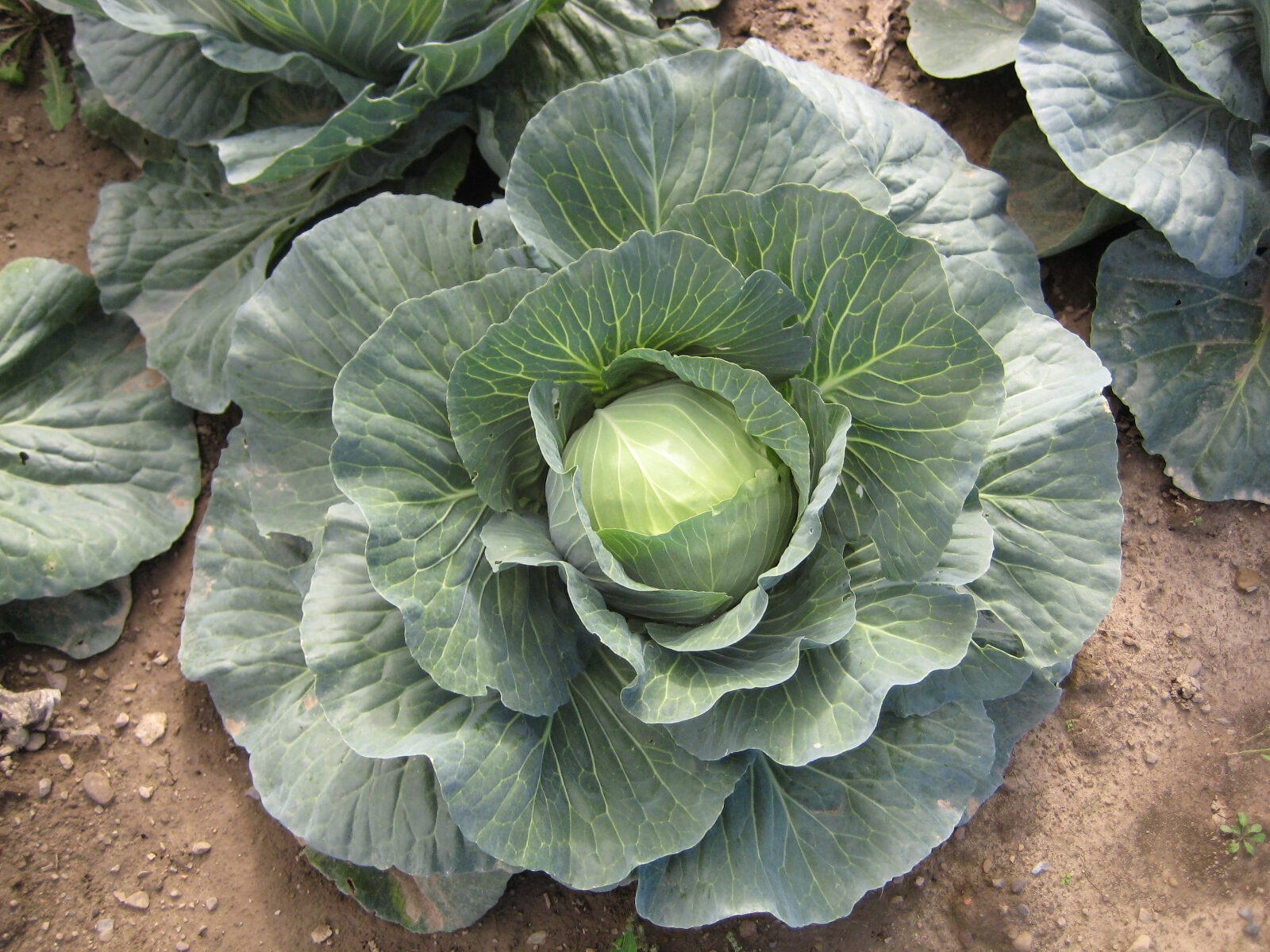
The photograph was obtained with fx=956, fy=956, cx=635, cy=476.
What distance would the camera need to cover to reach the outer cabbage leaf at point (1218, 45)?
8.91ft

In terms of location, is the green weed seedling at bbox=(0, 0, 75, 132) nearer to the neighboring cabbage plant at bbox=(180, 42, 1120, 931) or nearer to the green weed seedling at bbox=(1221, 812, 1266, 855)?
the neighboring cabbage plant at bbox=(180, 42, 1120, 931)

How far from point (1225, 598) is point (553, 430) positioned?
2311 millimetres

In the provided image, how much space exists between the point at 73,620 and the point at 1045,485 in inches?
114

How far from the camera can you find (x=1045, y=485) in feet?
7.63

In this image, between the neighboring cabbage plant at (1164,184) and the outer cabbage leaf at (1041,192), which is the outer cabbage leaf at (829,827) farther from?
the outer cabbage leaf at (1041,192)

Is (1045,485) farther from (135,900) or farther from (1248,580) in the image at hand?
(135,900)

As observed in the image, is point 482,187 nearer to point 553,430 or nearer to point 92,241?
point 92,241

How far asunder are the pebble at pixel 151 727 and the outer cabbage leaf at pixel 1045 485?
2444 millimetres

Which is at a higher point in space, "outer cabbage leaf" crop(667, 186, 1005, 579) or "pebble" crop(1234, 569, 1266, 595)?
"outer cabbage leaf" crop(667, 186, 1005, 579)

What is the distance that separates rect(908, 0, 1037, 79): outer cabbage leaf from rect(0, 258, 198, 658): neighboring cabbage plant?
2.74 meters

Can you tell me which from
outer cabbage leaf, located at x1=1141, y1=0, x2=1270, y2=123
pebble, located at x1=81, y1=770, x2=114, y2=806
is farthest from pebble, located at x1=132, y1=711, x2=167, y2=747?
outer cabbage leaf, located at x1=1141, y1=0, x2=1270, y2=123

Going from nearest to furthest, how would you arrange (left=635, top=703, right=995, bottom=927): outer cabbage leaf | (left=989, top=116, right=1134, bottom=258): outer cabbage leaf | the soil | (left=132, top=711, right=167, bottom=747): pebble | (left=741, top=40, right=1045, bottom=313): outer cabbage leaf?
(left=635, top=703, right=995, bottom=927): outer cabbage leaf
(left=741, top=40, right=1045, bottom=313): outer cabbage leaf
the soil
(left=132, top=711, right=167, bottom=747): pebble
(left=989, top=116, right=1134, bottom=258): outer cabbage leaf

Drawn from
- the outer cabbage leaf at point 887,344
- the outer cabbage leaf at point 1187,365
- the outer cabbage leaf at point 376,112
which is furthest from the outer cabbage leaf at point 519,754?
the outer cabbage leaf at point 1187,365

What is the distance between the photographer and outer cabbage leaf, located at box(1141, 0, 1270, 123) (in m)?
2.72
